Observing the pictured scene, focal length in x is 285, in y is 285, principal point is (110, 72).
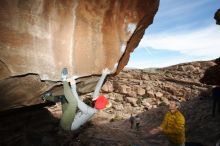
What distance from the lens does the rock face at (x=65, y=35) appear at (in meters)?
4.17

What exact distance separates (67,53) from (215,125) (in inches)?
378

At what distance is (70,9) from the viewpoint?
182 inches

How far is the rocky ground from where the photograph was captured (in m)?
9.76

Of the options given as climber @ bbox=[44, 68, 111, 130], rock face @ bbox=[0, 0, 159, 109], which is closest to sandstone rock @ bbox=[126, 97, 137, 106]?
rock face @ bbox=[0, 0, 159, 109]

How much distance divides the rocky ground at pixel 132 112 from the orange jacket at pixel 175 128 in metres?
3.40

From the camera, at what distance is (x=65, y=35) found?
4656 millimetres

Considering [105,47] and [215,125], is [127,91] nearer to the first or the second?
[215,125]

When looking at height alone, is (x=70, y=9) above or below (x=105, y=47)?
above

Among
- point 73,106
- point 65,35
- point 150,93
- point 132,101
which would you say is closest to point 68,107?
point 73,106

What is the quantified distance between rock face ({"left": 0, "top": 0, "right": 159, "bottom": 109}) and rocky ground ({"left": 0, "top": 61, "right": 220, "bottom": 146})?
8.05 feet

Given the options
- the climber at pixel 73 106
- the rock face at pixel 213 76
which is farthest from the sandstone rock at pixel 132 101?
the climber at pixel 73 106

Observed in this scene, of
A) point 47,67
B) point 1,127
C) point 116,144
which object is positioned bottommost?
point 116,144

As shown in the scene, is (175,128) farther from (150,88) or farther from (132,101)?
(150,88)

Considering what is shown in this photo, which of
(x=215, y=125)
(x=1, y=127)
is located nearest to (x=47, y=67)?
(x=1, y=127)
